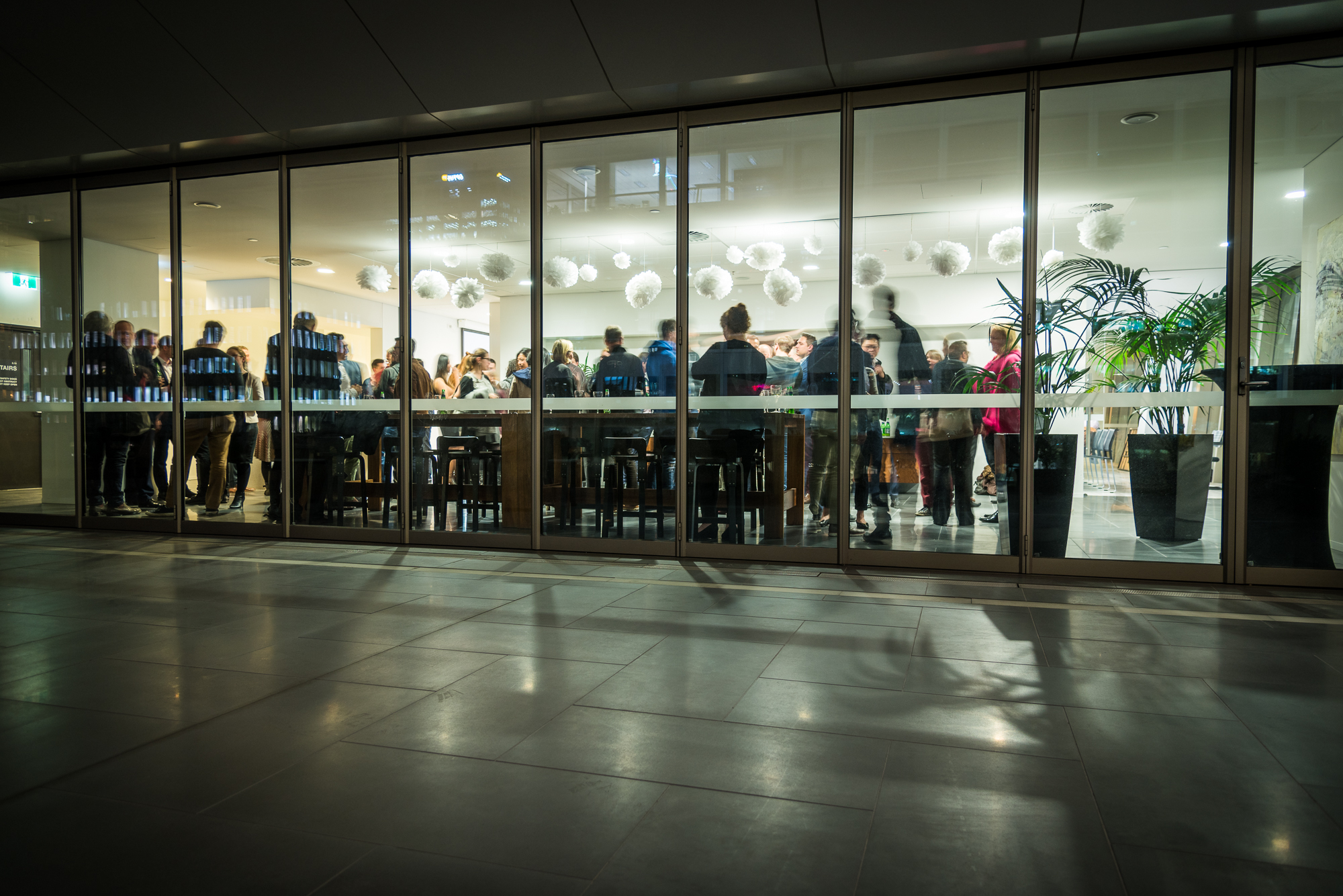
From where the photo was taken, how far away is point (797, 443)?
5852 millimetres

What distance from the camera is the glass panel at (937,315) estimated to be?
543 centimetres

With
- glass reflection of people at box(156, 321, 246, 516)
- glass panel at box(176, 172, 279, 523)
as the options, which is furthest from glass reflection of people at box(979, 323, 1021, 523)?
glass reflection of people at box(156, 321, 246, 516)

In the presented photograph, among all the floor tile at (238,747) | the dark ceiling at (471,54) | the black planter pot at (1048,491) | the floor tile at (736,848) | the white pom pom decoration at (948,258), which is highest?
the dark ceiling at (471,54)

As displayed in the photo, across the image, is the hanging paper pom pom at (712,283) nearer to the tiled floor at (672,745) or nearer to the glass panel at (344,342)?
the tiled floor at (672,745)

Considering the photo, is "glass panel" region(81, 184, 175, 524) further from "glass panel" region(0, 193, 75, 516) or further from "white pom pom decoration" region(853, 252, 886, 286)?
"white pom pom decoration" region(853, 252, 886, 286)

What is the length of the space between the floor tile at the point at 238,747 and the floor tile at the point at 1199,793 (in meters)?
2.22

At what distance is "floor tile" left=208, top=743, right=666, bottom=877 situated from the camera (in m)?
1.90

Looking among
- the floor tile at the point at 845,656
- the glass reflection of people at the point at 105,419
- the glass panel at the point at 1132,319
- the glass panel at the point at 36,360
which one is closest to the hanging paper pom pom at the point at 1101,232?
the glass panel at the point at 1132,319

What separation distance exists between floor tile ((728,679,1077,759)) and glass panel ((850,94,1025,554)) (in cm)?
279

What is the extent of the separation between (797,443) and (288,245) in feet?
15.2

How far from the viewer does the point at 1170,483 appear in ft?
17.1

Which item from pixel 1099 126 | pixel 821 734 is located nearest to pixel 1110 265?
pixel 1099 126

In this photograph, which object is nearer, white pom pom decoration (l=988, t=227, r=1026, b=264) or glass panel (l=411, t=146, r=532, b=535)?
white pom pom decoration (l=988, t=227, r=1026, b=264)

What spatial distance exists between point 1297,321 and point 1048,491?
1.72m
